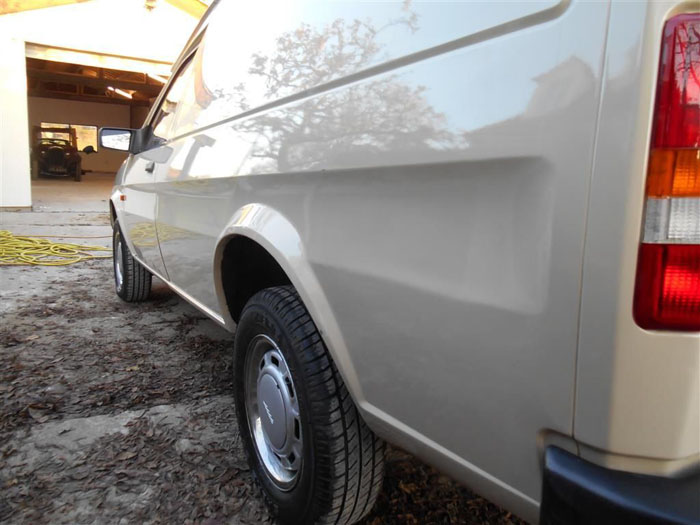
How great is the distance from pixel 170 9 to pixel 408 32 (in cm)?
1103

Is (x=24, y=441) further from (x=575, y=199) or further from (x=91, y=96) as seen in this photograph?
(x=91, y=96)

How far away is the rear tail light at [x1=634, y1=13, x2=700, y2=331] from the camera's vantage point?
27.4 inches

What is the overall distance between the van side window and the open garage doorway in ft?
26.4

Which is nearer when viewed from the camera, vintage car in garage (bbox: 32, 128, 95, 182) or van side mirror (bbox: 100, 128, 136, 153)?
van side mirror (bbox: 100, 128, 136, 153)

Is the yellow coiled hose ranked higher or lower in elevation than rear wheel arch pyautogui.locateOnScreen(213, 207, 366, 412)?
lower

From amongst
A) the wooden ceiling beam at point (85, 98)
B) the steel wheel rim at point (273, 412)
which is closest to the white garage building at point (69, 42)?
the steel wheel rim at point (273, 412)

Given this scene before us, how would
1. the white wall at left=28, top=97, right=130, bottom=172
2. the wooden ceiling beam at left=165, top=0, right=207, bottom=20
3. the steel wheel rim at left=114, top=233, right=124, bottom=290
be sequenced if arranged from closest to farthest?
the steel wheel rim at left=114, top=233, right=124, bottom=290
the wooden ceiling beam at left=165, top=0, right=207, bottom=20
the white wall at left=28, top=97, right=130, bottom=172

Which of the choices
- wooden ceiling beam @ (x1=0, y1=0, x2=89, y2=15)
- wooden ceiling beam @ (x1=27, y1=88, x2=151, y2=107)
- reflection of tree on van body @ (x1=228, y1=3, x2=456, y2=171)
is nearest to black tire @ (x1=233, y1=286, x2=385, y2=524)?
reflection of tree on van body @ (x1=228, y1=3, x2=456, y2=171)

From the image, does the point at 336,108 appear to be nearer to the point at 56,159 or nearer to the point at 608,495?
the point at 608,495

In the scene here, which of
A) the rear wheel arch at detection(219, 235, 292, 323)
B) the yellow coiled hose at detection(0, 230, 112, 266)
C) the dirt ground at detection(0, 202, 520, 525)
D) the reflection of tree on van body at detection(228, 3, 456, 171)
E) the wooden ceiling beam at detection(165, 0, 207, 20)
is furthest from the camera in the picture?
the wooden ceiling beam at detection(165, 0, 207, 20)

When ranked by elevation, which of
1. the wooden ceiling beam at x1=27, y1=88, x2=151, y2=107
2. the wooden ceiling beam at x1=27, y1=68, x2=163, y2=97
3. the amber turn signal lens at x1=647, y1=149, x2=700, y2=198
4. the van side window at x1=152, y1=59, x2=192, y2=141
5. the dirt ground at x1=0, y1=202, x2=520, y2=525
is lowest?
the dirt ground at x1=0, y1=202, x2=520, y2=525

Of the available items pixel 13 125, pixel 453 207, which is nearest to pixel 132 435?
pixel 453 207

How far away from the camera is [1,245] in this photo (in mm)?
5984

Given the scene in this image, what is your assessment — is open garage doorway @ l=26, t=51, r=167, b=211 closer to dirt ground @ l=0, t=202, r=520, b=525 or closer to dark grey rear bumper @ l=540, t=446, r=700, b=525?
dirt ground @ l=0, t=202, r=520, b=525
